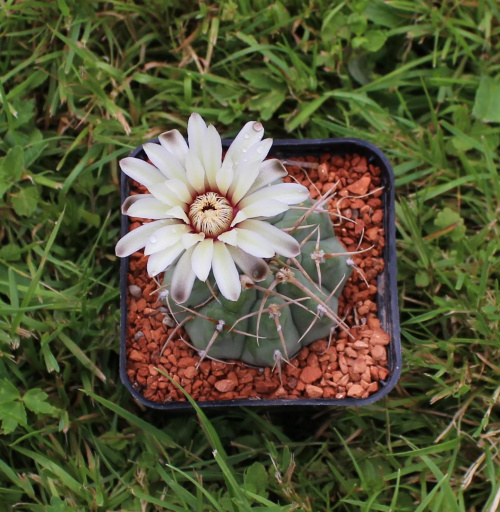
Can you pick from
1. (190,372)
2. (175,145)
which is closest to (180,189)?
(175,145)

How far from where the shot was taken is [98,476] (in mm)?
2154

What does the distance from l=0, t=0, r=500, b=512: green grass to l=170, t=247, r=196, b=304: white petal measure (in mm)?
671

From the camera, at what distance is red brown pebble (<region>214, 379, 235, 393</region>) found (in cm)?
200

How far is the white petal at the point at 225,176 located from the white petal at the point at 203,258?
13 centimetres

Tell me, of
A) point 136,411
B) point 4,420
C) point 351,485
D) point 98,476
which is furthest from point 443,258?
point 4,420

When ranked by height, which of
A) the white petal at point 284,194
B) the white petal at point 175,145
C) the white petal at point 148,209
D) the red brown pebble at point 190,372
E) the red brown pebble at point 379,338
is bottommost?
the red brown pebble at point 190,372

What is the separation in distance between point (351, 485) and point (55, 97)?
155 cm

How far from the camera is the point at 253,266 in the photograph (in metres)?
1.54

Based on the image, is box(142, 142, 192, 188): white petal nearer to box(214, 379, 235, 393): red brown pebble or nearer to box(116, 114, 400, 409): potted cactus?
box(116, 114, 400, 409): potted cactus

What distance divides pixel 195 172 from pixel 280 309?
1.29ft

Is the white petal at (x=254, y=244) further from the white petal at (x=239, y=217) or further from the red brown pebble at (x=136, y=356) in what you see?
the red brown pebble at (x=136, y=356)

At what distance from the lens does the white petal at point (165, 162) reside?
1581 mm

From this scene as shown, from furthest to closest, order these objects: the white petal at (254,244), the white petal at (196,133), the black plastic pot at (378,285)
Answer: the black plastic pot at (378,285) → the white petal at (196,133) → the white petal at (254,244)

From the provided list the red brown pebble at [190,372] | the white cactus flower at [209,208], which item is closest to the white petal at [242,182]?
the white cactus flower at [209,208]
